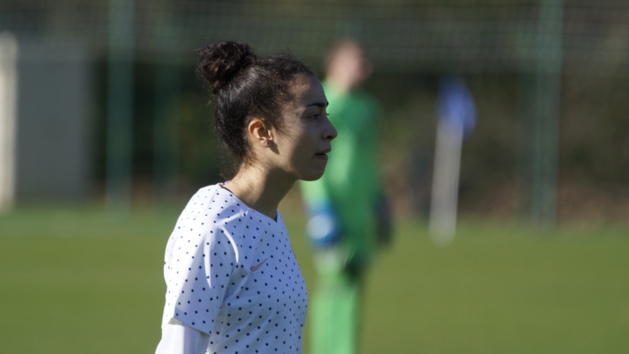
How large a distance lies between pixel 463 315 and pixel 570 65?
964 cm

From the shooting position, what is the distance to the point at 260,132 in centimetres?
321

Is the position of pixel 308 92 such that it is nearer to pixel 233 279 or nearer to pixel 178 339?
pixel 233 279

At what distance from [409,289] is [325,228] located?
5176mm

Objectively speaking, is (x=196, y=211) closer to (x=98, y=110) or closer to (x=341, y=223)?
(x=341, y=223)

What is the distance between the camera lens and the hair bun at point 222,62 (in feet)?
10.7

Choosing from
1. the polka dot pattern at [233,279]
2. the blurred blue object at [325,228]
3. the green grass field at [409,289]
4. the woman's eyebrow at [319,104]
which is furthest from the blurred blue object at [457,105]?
the polka dot pattern at [233,279]

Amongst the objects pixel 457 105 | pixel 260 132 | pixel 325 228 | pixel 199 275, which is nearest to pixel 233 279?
pixel 199 275

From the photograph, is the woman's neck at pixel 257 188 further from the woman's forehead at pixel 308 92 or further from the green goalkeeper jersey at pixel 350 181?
the green goalkeeper jersey at pixel 350 181

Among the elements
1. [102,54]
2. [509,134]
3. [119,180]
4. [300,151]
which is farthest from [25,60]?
[300,151]

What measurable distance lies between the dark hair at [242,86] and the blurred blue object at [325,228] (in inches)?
146

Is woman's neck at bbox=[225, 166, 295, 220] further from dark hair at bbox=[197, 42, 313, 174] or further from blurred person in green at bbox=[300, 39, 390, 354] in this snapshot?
blurred person in green at bbox=[300, 39, 390, 354]

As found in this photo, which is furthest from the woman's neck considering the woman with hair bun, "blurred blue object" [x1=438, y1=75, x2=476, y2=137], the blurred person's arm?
"blurred blue object" [x1=438, y1=75, x2=476, y2=137]

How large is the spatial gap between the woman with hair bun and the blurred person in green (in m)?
3.64

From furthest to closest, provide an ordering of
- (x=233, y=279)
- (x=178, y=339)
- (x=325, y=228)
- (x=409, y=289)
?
(x=409, y=289) < (x=325, y=228) < (x=233, y=279) < (x=178, y=339)
